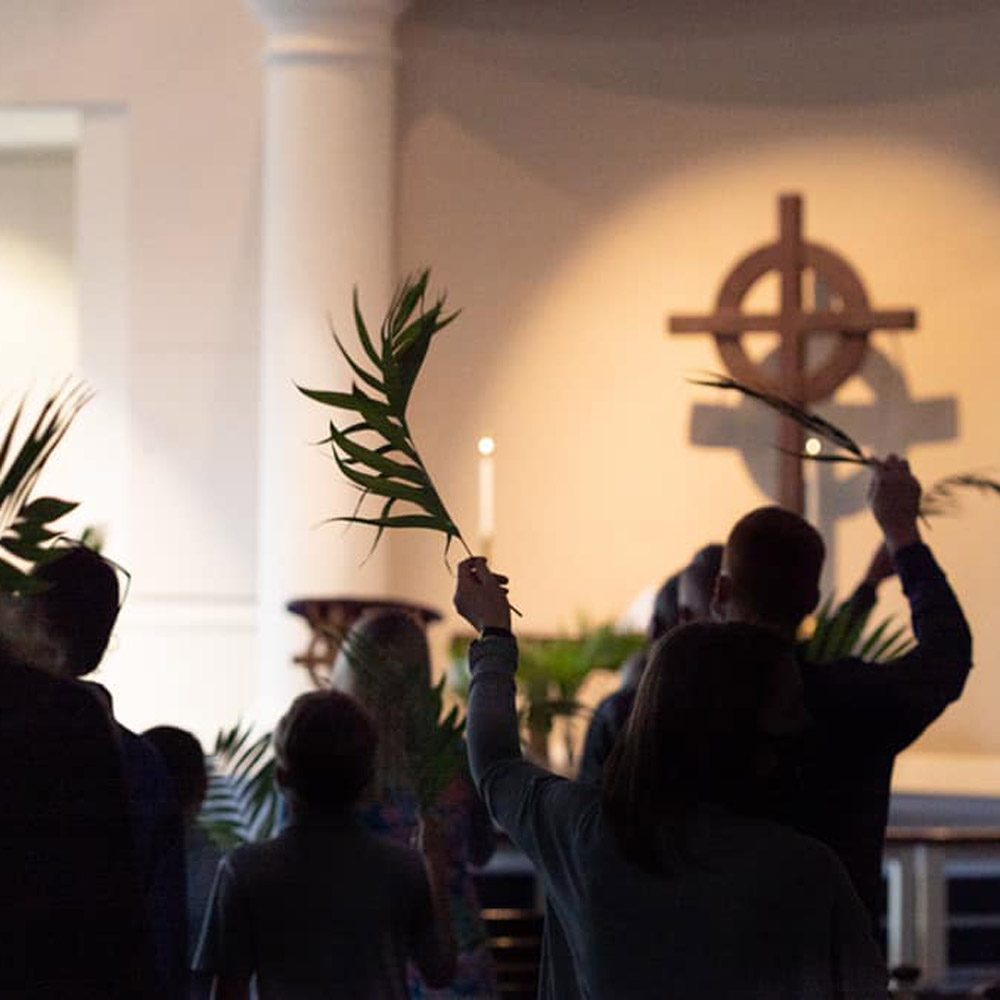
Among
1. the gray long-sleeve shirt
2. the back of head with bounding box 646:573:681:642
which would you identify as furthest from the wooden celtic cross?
the gray long-sleeve shirt

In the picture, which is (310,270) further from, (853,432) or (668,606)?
(668,606)

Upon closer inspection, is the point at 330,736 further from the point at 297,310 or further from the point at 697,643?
the point at 297,310

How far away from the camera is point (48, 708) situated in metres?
2.63

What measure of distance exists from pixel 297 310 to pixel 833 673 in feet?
17.1

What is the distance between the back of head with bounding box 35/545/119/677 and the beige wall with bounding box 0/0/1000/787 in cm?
543

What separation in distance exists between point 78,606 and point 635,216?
5810mm

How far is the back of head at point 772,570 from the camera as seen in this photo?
9.91 feet

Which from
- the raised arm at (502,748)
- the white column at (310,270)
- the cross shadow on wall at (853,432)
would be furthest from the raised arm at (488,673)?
the cross shadow on wall at (853,432)

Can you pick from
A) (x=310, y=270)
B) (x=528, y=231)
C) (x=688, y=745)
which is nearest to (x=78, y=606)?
(x=688, y=745)

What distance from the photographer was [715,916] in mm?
2312

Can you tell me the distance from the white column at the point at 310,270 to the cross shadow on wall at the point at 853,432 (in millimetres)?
1387

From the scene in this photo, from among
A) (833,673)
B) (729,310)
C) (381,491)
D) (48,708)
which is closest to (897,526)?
(833,673)

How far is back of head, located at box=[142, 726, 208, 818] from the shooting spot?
3051 millimetres

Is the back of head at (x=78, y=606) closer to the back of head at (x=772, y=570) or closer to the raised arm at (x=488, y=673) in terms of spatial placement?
the raised arm at (x=488, y=673)
